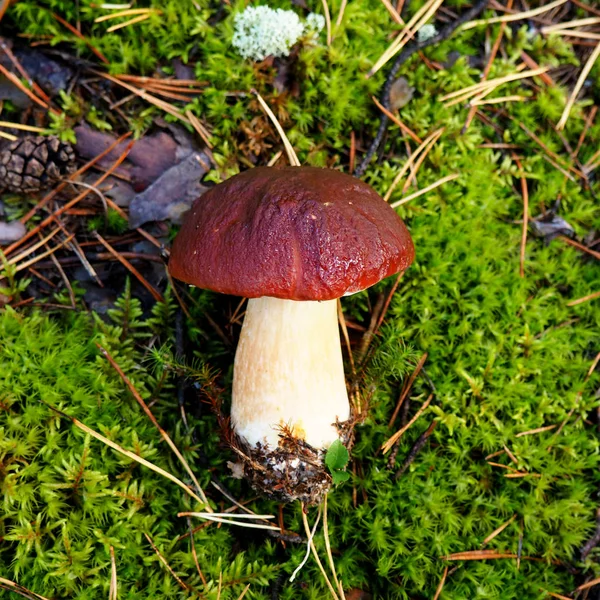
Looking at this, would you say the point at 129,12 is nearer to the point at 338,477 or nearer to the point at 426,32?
the point at 426,32

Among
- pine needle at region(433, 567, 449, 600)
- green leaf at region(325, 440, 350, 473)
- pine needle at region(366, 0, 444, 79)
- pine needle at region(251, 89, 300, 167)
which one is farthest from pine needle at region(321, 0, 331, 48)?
pine needle at region(433, 567, 449, 600)

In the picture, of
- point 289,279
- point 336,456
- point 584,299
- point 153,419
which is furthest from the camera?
point 584,299

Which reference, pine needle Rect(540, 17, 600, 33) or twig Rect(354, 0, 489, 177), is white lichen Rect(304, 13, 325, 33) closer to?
twig Rect(354, 0, 489, 177)

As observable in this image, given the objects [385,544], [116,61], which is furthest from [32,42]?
[385,544]

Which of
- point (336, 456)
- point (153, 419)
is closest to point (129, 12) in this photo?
point (153, 419)

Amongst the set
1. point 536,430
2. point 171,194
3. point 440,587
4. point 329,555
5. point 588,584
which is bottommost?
point 588,584

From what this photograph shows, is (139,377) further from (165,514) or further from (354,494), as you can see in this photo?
(354,494)
